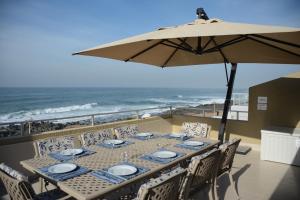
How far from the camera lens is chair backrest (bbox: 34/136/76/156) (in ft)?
9.05

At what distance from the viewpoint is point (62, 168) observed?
6.63 feet

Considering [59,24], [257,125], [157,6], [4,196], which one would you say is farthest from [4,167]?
[59,24]

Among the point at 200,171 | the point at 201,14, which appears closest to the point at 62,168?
the point at 200,171

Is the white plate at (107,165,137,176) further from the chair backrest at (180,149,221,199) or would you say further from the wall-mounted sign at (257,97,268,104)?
the wall-mounted sign at (257,97,268,104)

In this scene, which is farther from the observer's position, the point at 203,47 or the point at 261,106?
the point at 261,106

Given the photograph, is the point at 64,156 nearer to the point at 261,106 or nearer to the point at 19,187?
the point at 19,187

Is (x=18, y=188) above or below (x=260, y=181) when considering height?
above

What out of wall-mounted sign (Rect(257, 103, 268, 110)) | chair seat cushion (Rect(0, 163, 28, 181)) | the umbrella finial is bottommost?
chair seat cushion (Rect(0, 163, 28, 181))

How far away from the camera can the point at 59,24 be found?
46.5 feet

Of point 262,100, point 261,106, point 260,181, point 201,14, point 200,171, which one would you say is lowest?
point 260,181

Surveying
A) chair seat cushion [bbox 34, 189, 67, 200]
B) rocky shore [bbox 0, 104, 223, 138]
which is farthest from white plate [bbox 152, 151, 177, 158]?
rocky shore [bbox 0, 104, 223, 138]

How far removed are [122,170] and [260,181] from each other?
2.49 metres

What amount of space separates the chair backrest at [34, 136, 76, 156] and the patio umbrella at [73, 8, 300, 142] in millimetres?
1109

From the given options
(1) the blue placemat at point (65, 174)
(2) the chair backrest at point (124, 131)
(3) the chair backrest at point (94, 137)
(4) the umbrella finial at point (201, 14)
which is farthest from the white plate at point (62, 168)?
(4) the umbrella finial at point (201, 14)
